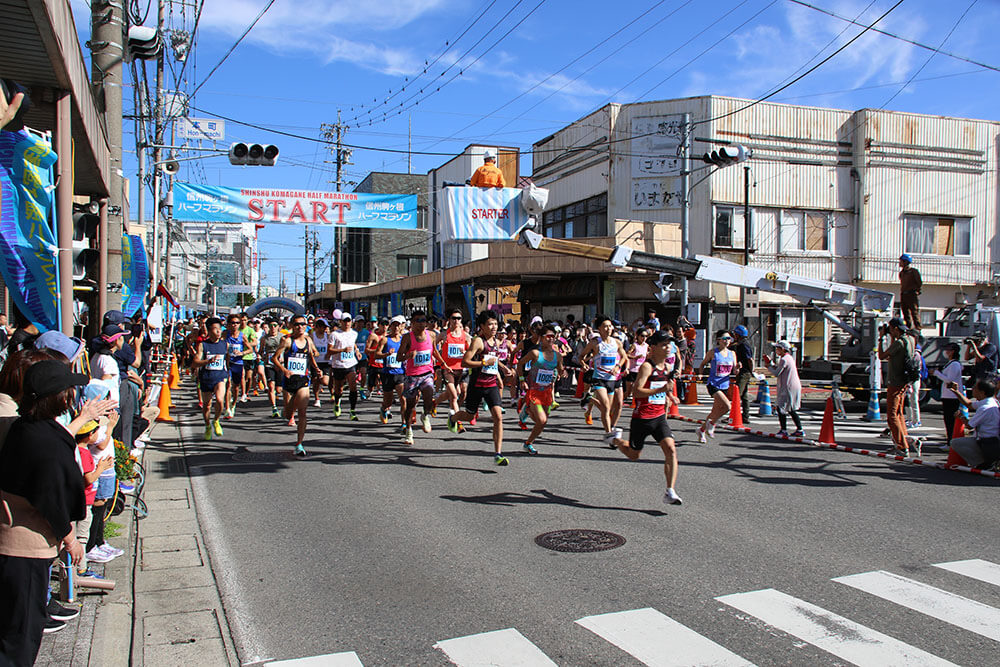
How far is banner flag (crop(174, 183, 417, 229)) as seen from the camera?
21.1m

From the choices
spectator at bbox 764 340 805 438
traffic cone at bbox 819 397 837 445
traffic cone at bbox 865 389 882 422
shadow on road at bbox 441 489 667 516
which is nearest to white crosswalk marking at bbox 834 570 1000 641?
shadow on road at bbox 441 489 667 516

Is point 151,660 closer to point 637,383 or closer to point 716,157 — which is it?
point 637,383

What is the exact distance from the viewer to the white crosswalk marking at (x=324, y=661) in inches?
166

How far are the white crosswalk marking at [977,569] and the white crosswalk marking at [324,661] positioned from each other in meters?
4.34

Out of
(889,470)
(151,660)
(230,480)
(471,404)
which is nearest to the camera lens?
(151,660)

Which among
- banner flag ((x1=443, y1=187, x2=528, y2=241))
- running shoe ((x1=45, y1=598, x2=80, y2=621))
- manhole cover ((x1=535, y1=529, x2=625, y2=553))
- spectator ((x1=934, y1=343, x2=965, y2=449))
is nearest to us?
running shoe ((x1=45, y1=598, x2=80, y2=621))

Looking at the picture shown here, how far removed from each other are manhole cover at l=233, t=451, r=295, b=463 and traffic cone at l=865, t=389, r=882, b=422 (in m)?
11.6

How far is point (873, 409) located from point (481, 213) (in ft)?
29.9

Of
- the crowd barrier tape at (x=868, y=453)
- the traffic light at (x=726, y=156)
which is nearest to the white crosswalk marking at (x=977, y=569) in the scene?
the crowd barrier tape at (x=868, y=453)

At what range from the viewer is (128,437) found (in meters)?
6.76

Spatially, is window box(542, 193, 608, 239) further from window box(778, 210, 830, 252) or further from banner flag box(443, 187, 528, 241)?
banner flag box(443, 187, 528, 241)

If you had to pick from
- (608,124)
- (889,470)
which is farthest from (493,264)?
(889,470)

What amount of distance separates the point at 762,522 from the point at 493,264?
69.6 feet

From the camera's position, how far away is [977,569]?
5.76m
